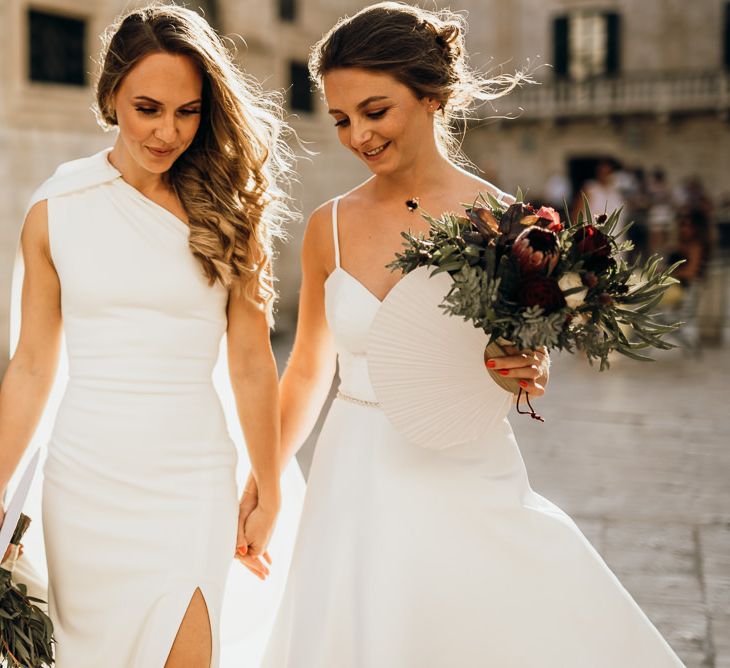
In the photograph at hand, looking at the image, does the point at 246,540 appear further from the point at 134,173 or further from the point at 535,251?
the point at 535,251

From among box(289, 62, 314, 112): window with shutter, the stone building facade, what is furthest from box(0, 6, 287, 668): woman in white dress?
the stone building facade

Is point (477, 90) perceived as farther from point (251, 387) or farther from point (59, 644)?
point (59, 644)

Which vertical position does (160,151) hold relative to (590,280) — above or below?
above

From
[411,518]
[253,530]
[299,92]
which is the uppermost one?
[299,92]

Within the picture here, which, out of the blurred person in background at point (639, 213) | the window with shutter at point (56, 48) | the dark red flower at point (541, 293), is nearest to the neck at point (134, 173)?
the dark red flower at point (541, 293)

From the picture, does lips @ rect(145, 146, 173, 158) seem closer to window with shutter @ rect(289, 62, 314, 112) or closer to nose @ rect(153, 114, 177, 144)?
nose @ rect(153, 114, 177, 144)

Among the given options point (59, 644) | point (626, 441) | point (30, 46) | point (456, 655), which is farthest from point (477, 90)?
point (30, 46)

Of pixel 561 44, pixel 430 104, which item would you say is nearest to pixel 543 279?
pixel 430 104

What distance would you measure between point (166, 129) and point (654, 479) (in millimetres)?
5131

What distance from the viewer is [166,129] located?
109 inches

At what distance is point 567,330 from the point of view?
244 cm

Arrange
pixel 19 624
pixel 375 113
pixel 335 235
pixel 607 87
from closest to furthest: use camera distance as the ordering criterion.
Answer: pixel 19 624, pixel 375 113, pixel 335 235, pixel 607 87

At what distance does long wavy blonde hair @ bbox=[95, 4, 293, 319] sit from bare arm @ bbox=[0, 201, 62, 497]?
374 mm

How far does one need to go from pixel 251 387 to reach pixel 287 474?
0.43 m
